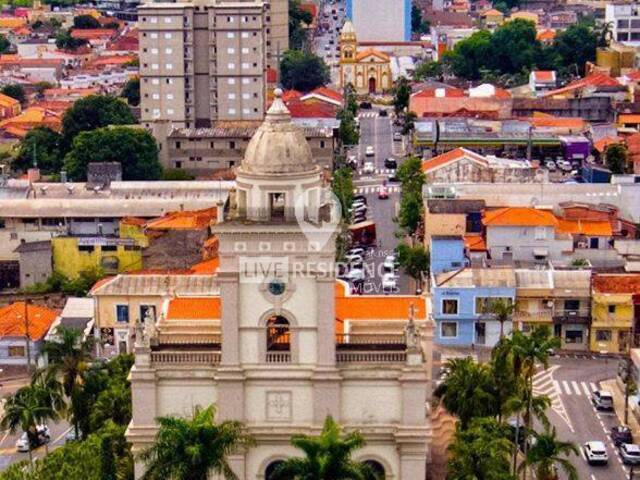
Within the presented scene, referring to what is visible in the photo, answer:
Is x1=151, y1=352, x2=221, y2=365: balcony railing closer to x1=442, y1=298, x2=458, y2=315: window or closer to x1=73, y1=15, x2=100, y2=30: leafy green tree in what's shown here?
x1=442, y1=298, x2=458, y2=315: window

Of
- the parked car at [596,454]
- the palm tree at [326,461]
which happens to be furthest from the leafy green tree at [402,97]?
the palm tree at [326,461]

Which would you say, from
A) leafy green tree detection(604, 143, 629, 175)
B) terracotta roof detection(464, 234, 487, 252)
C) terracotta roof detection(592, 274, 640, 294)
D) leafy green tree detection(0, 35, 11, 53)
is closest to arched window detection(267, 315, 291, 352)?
terracotta roof detection(592, 274, 640, 294)

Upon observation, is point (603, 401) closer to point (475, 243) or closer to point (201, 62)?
point (475, 243)

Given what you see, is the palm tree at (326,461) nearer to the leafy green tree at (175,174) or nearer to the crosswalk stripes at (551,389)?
the crosswalk stripes at (551,389)

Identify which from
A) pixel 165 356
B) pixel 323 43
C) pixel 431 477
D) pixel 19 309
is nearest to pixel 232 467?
pixel 165 356

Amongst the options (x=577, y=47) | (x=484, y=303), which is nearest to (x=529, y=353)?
(x=484, y=303)
